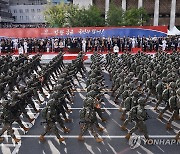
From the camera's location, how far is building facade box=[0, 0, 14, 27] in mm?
74438

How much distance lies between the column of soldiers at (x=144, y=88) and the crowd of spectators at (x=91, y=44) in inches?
312

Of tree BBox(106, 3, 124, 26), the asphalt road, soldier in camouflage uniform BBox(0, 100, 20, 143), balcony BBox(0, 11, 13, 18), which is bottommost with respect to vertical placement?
the asphalt road

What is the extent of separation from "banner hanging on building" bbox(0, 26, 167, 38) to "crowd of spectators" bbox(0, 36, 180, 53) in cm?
83

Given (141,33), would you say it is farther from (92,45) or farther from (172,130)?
(172,130)

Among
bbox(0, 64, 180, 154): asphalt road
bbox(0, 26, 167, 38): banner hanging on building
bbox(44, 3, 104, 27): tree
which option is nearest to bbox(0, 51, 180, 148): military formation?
bbox(0, 64, 180, 154): asphalt road

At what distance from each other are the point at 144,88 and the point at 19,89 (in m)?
5.74

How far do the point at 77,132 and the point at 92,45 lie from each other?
17734 mm

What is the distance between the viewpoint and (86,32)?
94.7 feet

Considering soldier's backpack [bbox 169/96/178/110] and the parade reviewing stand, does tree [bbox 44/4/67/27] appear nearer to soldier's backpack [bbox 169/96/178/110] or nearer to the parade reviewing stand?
the parade reviewing stand

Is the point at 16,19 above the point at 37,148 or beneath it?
above

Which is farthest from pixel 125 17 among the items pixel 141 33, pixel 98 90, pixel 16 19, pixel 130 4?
pixel 16 19

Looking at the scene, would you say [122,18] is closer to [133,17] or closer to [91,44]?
[133,17]

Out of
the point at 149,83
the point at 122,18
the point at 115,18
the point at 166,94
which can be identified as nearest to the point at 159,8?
the point at 122,18

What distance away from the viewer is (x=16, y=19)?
82500 mm
